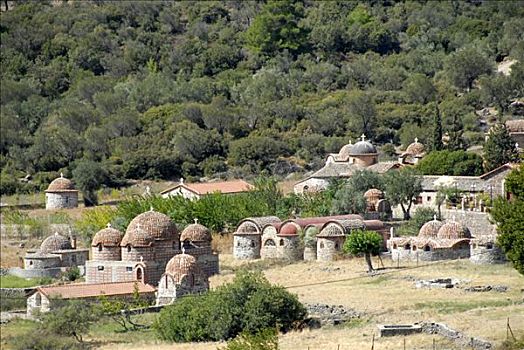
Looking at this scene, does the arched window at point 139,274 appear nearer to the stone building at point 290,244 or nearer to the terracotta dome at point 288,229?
the stone building at point 290,244

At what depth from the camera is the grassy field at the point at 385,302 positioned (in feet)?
138

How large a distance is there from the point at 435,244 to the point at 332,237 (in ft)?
14.9

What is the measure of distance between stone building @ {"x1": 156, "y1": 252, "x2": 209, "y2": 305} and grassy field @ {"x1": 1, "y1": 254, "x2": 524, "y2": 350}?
2142mm

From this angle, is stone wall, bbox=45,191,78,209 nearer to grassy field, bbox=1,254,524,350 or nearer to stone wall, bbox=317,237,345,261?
grassy field, bbox=1,254,524,350

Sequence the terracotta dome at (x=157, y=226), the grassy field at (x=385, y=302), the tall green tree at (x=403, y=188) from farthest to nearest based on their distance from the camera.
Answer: the tall green tree at (x=403, y=188) → the terracotta dome at (x=157, y=226) → the grassy field at (x=385, y=302)

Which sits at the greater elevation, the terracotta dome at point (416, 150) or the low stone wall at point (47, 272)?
the terracotta dome at point (416, 150)

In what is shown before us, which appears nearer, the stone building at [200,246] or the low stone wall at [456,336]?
the low stone wall at [456,336]

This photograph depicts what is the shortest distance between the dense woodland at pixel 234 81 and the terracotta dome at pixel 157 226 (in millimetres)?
21584

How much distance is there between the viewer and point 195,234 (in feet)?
194

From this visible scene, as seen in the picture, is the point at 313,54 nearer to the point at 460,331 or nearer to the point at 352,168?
the point at 352,168

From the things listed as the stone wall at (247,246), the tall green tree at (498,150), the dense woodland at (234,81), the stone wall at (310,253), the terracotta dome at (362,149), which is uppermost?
the dense woodland at (234,81)

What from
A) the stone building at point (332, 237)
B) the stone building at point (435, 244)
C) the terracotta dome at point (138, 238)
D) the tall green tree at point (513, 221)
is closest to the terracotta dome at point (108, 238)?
the terracotta dome at point (138, 238)

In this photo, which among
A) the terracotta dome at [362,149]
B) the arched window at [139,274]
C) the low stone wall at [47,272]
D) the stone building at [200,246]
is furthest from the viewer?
the terracotta dome at [362,149]

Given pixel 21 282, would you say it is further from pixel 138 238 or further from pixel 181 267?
pixel 181 267
